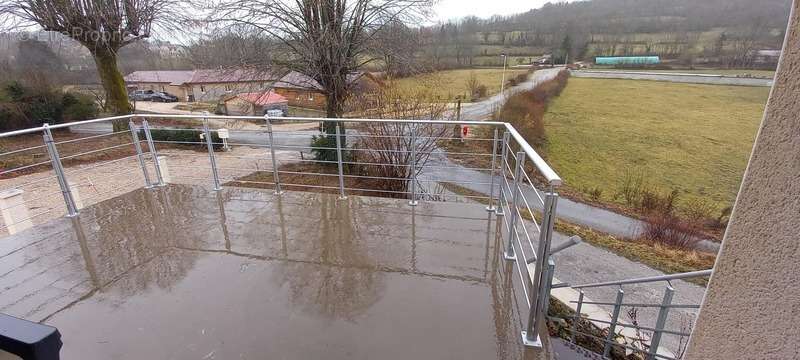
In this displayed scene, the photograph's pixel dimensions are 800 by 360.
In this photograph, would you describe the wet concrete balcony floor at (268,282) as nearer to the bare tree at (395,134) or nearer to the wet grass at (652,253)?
the bare tree at (395,134)

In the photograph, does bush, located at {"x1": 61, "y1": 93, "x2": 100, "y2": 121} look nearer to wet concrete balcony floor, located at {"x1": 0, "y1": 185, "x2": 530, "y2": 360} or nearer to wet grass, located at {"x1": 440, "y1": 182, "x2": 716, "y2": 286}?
wet concrete balcony floor, located at {"x1": 0, "y1": 185, "x2": 530, "y2": 360}

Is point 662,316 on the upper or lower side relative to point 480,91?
upper

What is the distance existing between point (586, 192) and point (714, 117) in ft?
66.2

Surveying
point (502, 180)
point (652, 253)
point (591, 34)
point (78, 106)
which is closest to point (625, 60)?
point (591, 34)

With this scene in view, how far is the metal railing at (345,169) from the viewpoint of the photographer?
210 centimetres

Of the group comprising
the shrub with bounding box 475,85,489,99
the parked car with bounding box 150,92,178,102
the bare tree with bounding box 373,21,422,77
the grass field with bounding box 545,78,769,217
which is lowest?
the grass field with bounding box 545,78,769,217

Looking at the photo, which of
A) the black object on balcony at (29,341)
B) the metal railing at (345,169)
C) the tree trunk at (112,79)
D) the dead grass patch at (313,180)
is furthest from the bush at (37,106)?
the black object on balcony at (29,341)

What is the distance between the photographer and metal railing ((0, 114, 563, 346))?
6.88 feet

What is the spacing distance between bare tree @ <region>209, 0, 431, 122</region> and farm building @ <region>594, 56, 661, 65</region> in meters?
44.4

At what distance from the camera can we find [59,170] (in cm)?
306

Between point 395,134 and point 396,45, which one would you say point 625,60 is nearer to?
point 396,45

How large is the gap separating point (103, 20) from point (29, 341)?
12.5 meters

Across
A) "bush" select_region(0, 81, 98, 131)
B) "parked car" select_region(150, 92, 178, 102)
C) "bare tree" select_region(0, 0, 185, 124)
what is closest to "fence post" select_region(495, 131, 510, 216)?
"bare tree" select_region(0, 0, 185, 124)

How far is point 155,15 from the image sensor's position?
10.4m
